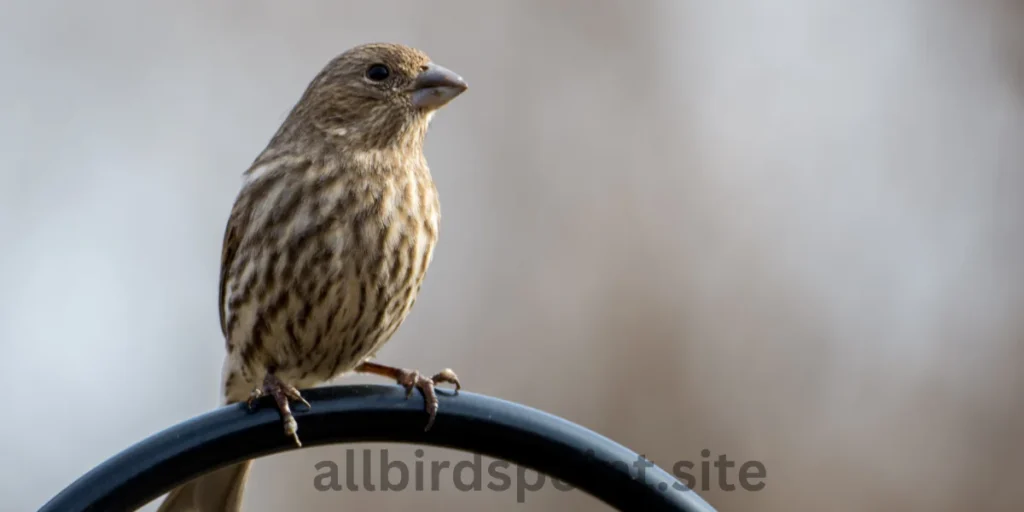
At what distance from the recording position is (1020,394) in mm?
11836

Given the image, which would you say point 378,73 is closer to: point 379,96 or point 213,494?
point 379,96

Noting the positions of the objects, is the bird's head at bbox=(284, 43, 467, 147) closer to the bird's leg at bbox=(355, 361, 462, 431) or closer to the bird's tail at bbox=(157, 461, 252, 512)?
the bird's leg at bbox=(355, 361, 462, 431)

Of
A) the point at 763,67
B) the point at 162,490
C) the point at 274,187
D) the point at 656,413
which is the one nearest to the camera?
the point at 162,490

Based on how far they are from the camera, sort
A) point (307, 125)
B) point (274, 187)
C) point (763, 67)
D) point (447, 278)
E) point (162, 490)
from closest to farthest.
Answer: point (162, 490), point (274, 187), point (307, 125), point (447, 278), point (763, 67)

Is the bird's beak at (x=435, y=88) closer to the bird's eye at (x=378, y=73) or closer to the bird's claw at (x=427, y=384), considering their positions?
the bird's eye at (x=378, y=73)

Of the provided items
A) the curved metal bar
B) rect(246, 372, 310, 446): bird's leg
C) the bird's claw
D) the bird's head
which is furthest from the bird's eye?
the curved metal bar

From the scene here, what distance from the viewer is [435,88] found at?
590cm

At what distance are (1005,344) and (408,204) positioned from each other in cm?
785

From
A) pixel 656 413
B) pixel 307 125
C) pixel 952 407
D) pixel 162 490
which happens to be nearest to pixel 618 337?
pixel 656 413

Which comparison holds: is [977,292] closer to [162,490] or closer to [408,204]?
[408,204]

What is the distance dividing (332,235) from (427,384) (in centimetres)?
118

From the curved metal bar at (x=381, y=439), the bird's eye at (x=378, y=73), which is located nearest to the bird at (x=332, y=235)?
the bird's eye at (x=378, y=73)

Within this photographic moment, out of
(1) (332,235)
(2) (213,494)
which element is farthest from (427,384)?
(2) (213,494)

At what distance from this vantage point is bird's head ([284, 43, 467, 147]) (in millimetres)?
5848
